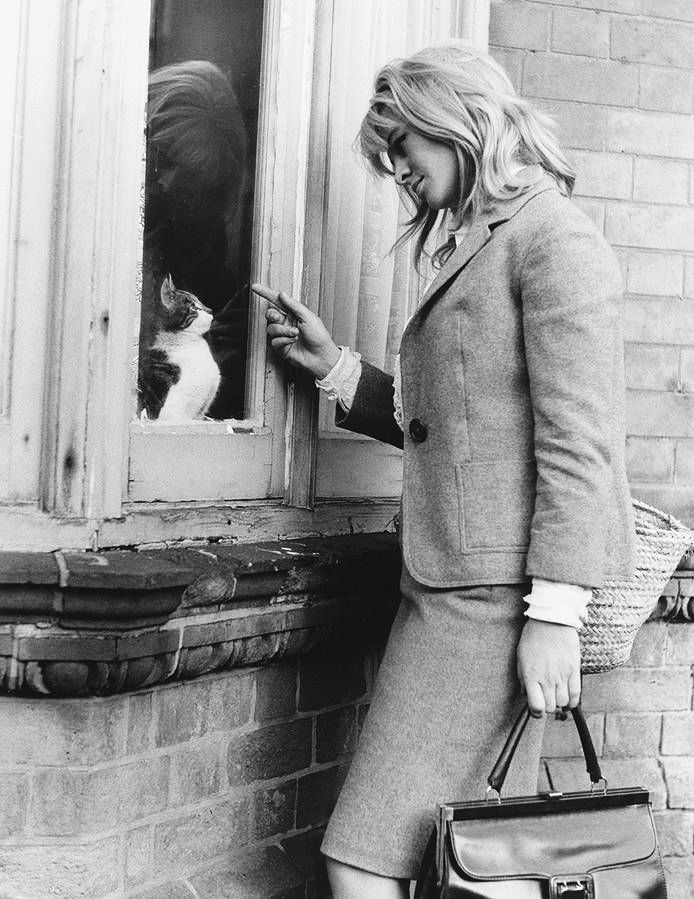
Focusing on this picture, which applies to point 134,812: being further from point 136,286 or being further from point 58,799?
point 136,286

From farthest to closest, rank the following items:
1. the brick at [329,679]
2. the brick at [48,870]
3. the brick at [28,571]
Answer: the brick at [329,679] < the brick at [48,870] < the brick at [28,571]

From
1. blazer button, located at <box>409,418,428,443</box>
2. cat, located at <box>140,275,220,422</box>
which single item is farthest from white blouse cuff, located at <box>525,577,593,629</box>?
cat, located at <box>140,275,220,422</box>

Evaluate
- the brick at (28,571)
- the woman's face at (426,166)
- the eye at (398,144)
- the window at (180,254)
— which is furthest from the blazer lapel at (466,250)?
the brick at (28,571)

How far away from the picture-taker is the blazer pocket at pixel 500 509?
6.97ft

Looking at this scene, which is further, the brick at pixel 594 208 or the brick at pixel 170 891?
the brick at pixel 594 208

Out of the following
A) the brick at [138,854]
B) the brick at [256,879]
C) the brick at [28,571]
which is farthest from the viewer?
the brick at [256,879]

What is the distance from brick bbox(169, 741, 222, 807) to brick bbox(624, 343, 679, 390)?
63.0 inches

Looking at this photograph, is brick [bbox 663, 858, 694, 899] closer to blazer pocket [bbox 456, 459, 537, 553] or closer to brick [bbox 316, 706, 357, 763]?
brick [bbox 316, 706, 357, 763]

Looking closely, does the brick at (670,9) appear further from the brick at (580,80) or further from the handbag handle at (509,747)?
the handbag handle at (509,747)

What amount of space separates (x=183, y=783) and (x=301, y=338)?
3.12ft

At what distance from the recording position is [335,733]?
2846mm

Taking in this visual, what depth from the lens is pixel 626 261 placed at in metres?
3.39

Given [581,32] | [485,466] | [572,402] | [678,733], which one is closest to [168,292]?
[485,466]

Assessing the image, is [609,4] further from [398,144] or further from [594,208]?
[398,144]
